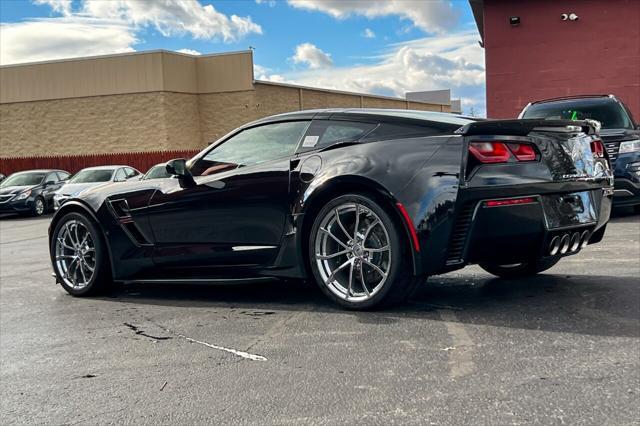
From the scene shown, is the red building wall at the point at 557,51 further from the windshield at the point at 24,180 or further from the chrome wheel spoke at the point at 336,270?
the chrome wheel spoke at the point at 336,270

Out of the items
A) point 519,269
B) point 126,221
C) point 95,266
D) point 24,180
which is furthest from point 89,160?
point 519,269

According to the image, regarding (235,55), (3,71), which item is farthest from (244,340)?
(3,71)

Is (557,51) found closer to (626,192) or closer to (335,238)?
(626,192)

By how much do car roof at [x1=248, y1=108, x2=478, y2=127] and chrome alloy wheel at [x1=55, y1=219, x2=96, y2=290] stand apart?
1.87 metres

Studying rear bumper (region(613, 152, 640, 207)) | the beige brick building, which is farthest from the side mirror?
the beige brick building

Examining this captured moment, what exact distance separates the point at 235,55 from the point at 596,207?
32.4 meters

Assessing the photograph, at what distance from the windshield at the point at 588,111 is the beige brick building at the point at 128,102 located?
26424mm

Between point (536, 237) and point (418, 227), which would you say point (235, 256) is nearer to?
point (418, 227)

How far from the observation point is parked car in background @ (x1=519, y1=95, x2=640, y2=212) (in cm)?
885

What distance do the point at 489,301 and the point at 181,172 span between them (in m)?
2.52

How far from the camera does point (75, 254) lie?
5.87m

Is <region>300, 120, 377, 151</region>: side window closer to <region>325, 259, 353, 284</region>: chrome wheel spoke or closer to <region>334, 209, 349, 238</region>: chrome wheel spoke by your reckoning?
<region>334, 209, 349, 238</region>: chrome wheel spoke

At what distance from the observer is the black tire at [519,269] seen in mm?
5355

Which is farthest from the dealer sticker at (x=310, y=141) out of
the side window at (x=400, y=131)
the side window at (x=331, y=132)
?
the side window at (x=400, y=131)
